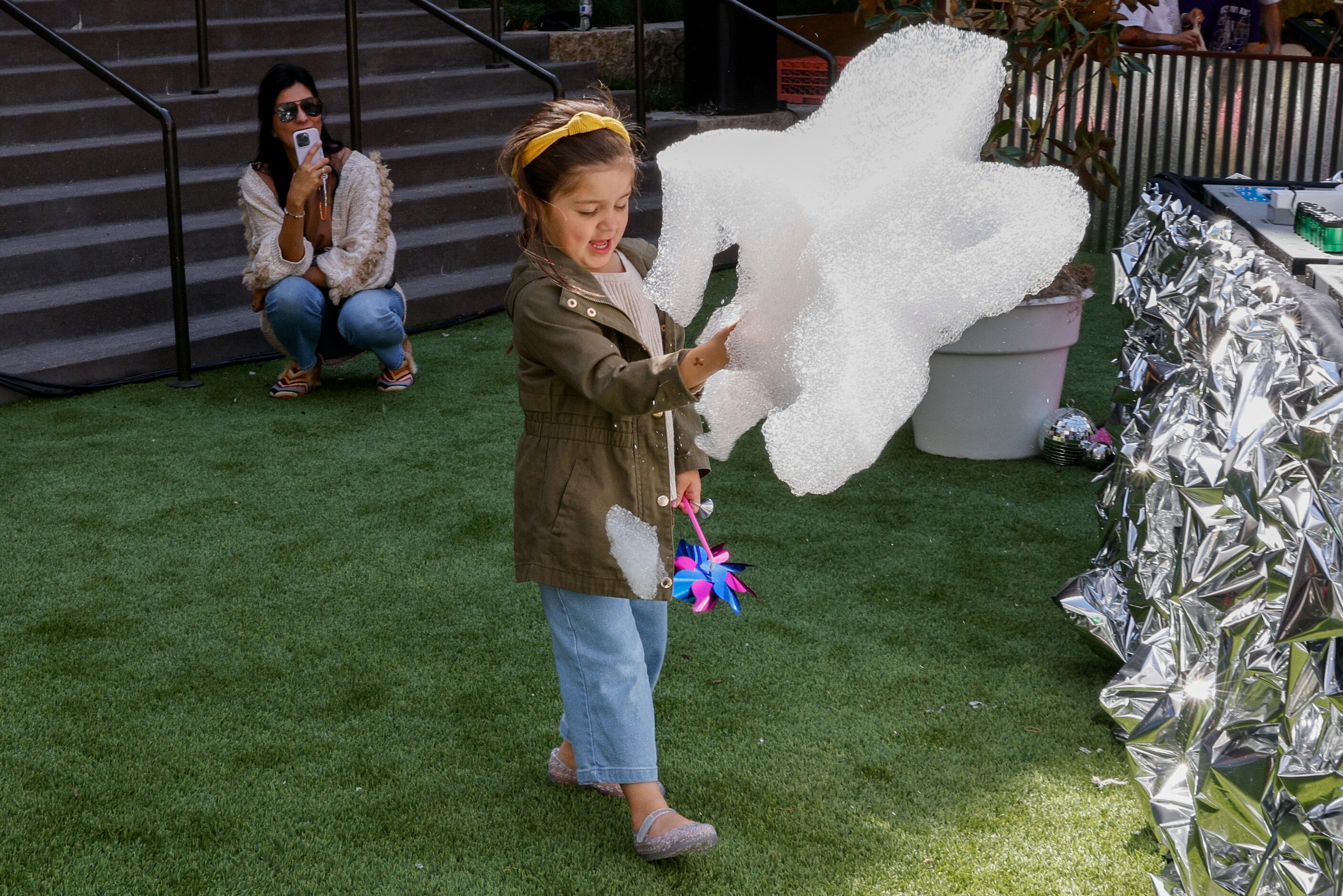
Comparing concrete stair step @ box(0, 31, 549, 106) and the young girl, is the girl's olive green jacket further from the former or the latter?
concrete stair step @ box(0, 31, 549, 106)

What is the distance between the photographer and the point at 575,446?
1.71 m

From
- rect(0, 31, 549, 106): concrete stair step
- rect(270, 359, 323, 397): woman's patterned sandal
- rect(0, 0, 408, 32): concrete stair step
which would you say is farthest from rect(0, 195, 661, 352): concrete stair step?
rect(0, 0, 408, 32): concrete stair step

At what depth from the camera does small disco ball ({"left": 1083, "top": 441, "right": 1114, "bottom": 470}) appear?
334 cm

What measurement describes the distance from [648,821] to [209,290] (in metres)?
3.43

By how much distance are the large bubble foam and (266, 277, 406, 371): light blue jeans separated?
274 cm

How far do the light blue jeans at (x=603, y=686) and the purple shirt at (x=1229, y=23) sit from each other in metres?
6.20

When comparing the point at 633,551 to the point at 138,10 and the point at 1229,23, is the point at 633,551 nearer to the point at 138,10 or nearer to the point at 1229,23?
the point at 138,10

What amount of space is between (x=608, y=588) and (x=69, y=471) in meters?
2.21

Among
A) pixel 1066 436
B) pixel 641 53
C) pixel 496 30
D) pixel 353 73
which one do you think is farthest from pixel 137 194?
pixel 1066 436

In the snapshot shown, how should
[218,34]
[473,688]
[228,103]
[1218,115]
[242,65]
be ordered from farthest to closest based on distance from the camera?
[1218,115]
[218,34]
[242,65]
[228,103]
[473,688]

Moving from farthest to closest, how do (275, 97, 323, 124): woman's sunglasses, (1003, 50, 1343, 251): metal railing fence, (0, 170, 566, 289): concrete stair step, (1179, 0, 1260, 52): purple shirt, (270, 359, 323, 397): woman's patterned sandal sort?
(1179, 0, 1260, 52): purple shirt
(1003, 50, 1343, 251): metal railing fence
(0, 170, 566, 289): concrete stair step
(270, 359, 323, 397): woman's patterned sandal
(275, 97, 323, 124): woman's sunglasses

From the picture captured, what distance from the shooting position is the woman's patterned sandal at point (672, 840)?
1757 millimetres

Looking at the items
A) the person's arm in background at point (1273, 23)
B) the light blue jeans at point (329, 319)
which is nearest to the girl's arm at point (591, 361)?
the light blue jeans at point (329, 319)

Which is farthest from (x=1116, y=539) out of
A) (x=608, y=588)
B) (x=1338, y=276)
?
(x=608, y=588)
